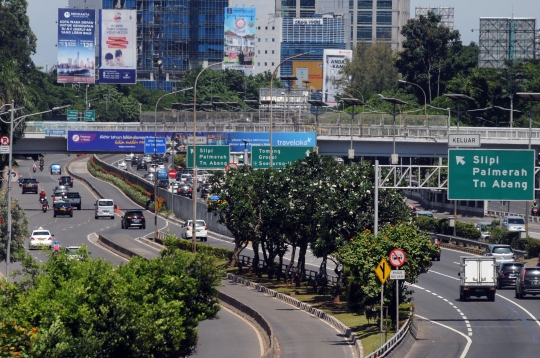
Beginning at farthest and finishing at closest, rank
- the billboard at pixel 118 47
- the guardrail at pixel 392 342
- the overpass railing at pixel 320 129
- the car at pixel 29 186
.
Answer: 1. the billboard at pixel 118 47
2. the car at pixel 29 186
3. the overpass railing at pixel 320 129
4. the guardrail at pixel 392 342

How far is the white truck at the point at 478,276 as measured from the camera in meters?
43.6

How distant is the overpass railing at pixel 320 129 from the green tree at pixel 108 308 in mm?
49496

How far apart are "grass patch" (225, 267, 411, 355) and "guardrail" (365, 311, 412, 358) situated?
597 millimetres

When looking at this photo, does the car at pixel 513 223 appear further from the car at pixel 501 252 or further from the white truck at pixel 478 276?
the white truck at pixel 478 276

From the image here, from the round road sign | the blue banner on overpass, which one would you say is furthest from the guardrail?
the blue banner on overpass

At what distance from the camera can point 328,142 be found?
3243 inches

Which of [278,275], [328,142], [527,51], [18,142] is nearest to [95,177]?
[18,142]

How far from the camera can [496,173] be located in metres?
38.3

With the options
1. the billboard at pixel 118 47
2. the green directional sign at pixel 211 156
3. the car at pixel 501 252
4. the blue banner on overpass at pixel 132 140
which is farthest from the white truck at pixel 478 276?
the billboard at pixel 118 47

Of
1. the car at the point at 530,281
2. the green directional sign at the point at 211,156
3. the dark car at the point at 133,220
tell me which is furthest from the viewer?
the dark car at the point at 133,220

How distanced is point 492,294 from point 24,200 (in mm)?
68127

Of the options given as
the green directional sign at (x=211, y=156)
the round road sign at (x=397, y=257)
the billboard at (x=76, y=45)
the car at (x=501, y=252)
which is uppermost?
the billboard at (x=76, y=45)

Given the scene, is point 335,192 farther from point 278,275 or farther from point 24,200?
point 24,200

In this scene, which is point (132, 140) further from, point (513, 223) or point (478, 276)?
point (478, 276)
